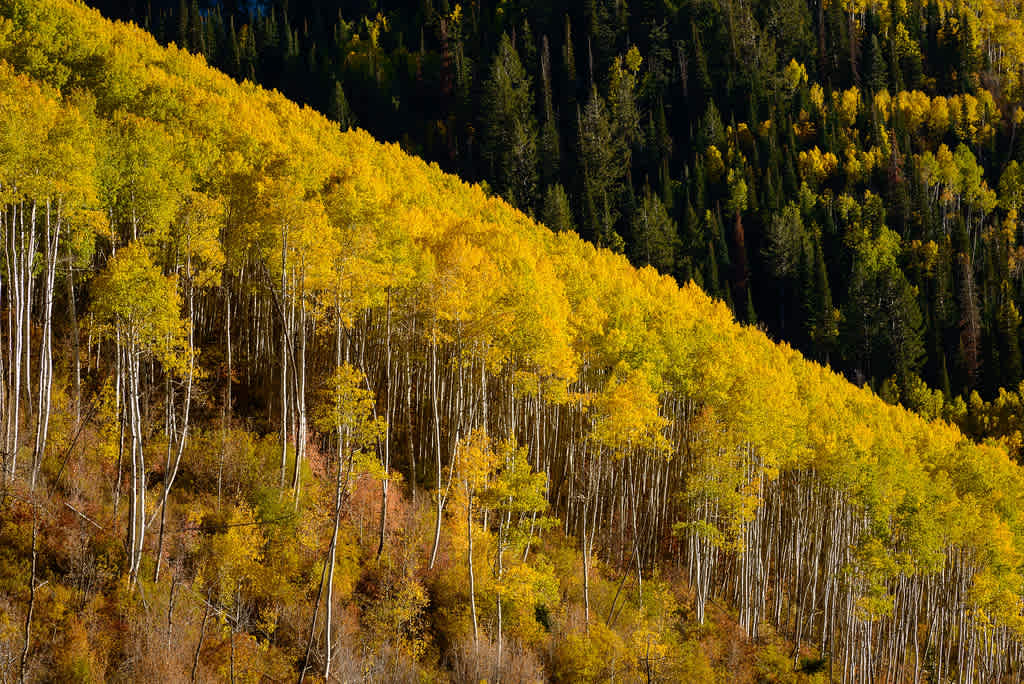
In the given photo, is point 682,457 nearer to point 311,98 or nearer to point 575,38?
point 311,98

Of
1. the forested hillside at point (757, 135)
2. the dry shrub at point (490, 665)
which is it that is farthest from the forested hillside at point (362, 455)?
the forested hillside at point (757, 135)

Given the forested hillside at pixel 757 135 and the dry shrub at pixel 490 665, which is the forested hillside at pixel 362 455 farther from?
the forested hillside at pixel 757 135

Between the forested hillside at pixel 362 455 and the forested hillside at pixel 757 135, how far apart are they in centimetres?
5005

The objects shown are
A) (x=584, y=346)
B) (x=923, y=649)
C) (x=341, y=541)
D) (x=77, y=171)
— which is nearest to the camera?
(x=77, y=171)

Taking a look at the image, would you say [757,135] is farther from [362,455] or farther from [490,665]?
[490,665]

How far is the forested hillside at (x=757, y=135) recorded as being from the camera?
106 m

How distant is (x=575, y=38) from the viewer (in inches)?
6668

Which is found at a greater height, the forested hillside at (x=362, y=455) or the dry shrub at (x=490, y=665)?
the forested hillside at (x=362, y=455)

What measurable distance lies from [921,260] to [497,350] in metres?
97.8

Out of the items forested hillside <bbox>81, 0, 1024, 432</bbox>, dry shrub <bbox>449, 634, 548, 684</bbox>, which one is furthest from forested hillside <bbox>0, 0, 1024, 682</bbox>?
forested hillside <bbox>81, 0, 1024, 432</bbox>

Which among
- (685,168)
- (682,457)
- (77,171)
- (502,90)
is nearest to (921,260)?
(685,168)

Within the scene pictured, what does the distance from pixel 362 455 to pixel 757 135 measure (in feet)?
390

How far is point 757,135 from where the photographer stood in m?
136

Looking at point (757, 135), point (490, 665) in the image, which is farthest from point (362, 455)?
point (757, 135)
